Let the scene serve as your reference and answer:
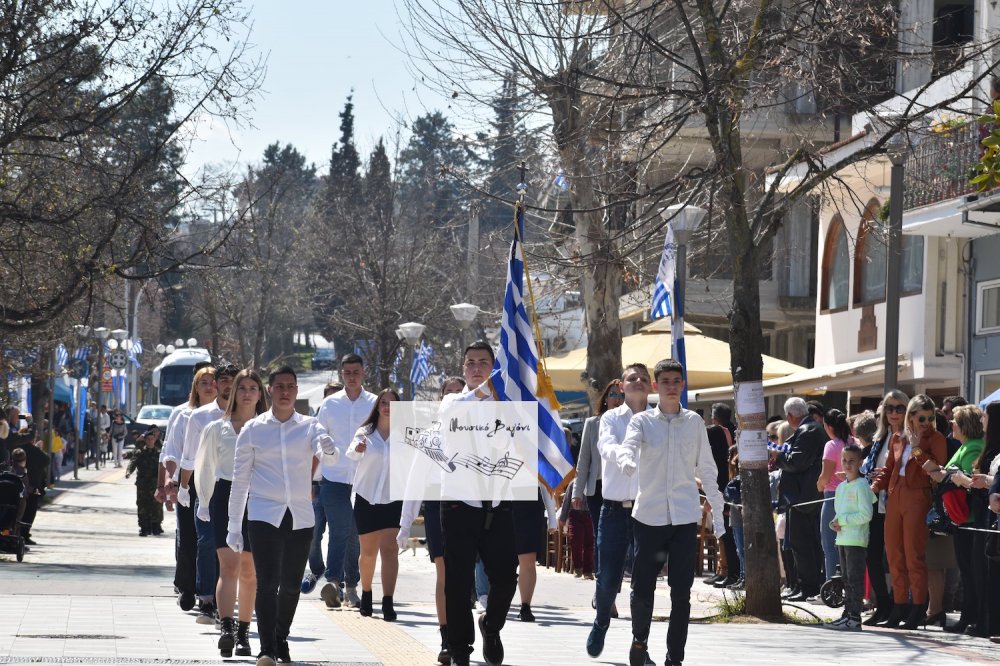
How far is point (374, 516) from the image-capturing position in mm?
13203

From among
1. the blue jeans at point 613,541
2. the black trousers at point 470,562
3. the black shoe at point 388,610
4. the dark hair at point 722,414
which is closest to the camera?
the black trousers at point 470,562

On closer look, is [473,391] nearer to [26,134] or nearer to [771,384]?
[26,134]

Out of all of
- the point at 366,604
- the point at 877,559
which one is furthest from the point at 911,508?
the point at 366,604

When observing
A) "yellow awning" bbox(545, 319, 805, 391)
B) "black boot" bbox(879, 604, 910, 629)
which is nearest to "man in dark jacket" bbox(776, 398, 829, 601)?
"black boot" bbox(879, 604, 910, 629)

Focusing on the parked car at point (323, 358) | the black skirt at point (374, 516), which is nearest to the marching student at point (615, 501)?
the black skirt at point (374, 516)

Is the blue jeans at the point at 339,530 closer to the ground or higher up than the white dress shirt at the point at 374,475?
closer to the ground

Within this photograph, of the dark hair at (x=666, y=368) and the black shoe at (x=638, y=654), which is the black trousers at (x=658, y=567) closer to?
the black shoe at (x=638, y=654)

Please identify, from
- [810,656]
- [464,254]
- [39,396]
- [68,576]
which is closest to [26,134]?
[68,576]

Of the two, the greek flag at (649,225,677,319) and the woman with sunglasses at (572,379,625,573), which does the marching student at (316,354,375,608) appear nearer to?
the woman with sunglasses at (572,379,625,573)

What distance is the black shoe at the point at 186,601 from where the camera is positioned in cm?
1294

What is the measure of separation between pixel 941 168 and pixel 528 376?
11.4 metres

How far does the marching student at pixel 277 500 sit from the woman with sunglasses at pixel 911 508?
527 centimetres

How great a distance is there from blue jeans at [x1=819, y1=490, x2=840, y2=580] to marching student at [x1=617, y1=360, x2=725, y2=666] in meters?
4.77

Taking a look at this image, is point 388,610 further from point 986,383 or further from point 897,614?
point 986,383
